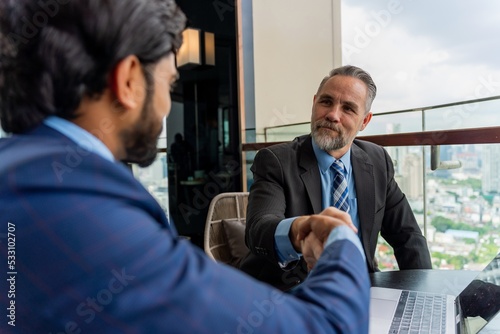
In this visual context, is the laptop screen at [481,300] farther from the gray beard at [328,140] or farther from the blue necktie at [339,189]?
the gray beard at [328,140]

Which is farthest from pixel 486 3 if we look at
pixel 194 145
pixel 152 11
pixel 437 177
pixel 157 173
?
pixel 152 11

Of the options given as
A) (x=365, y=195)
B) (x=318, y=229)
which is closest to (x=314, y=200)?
(x=365, y=195)

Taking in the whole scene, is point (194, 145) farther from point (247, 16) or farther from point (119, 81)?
point (119, 81)

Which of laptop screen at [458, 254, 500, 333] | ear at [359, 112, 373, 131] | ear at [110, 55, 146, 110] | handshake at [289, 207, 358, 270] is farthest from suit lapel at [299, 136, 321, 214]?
ear at [110, 55, 146, 110]

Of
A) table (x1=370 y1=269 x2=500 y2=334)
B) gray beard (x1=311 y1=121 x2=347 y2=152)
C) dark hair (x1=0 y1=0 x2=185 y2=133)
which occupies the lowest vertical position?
table (x1=370 y1=269 x2=500 y2=334)

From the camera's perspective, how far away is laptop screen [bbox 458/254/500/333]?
0.84 m

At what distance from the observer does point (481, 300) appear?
36.6 inches

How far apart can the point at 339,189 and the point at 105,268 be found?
49.8 inches

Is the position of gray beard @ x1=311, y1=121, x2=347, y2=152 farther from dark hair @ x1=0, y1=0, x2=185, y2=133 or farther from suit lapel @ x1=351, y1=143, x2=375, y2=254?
dark hair @ x1=0, y1=0, x2=185, y2=133

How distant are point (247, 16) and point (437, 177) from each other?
2.71 meters

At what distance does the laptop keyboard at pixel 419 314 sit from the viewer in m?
0.83

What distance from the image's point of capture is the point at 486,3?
11.2 ft

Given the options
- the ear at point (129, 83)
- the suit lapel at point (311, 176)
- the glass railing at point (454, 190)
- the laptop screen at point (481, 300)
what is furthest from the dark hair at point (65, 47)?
the glass railing at point (454, 190)

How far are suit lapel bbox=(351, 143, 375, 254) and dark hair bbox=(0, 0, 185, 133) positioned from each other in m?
1.22
